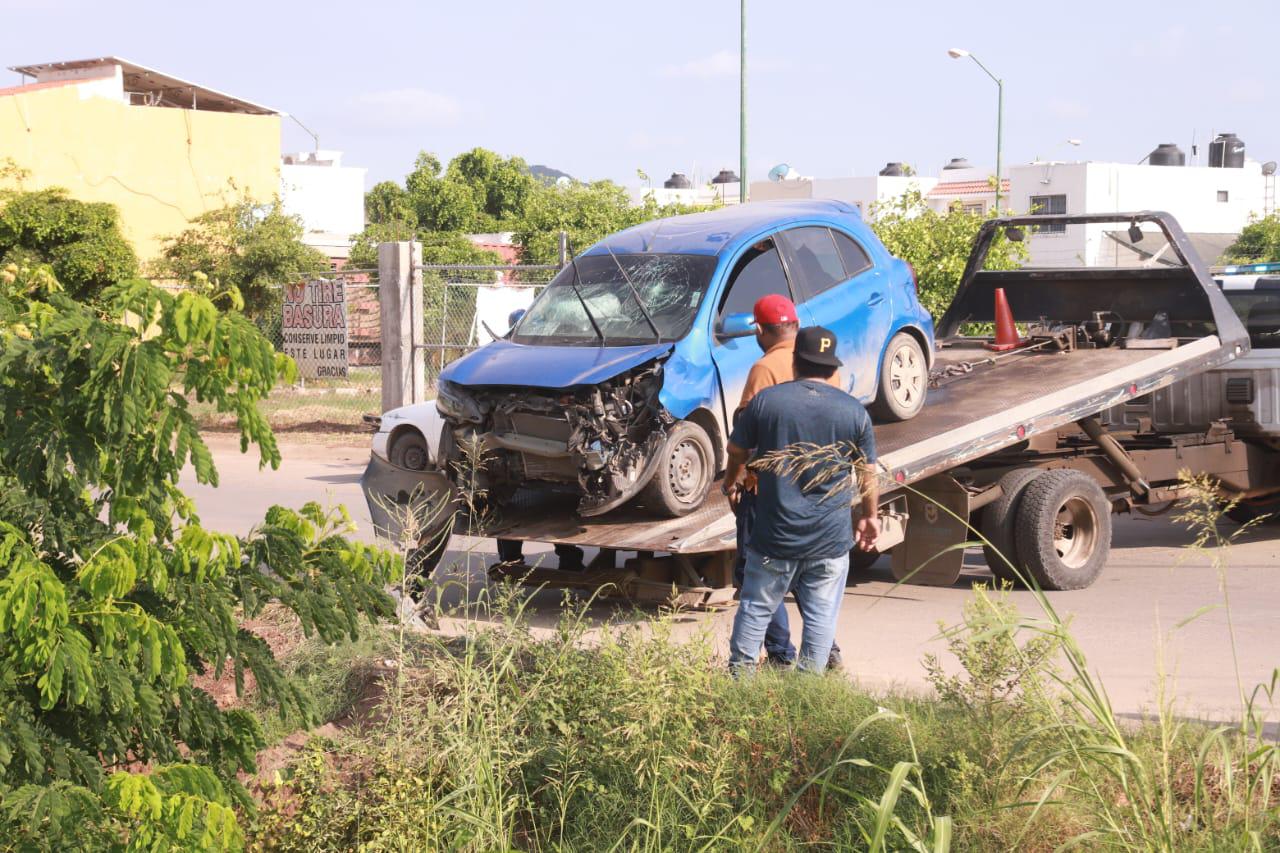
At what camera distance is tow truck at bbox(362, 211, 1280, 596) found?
8.54 metres

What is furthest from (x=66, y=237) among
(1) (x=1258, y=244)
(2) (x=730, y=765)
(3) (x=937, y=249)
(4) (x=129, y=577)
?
(1) (x=1258, y=244)

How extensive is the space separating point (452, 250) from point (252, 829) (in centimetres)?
3988

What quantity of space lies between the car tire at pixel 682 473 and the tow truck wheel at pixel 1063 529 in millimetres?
2167

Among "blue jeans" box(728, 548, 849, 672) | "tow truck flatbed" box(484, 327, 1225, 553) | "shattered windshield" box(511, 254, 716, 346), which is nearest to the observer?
"blue jeans" box(728, 548, 849, 672)

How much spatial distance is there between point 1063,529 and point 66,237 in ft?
72.9

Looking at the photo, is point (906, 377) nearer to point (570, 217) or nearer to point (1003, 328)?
point (1003, 328)

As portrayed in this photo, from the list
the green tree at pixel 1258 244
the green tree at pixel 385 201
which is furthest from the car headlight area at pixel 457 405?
the green tree at pixel 385 201

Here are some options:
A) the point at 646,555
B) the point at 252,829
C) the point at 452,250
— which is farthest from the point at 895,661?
the point at 452,250

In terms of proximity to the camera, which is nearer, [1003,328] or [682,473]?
[682,473]

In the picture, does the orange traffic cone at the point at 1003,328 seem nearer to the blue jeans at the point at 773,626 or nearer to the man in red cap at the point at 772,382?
the man in red cap at the point at 772,382

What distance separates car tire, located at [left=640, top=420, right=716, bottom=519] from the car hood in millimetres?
494

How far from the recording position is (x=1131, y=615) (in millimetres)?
8789

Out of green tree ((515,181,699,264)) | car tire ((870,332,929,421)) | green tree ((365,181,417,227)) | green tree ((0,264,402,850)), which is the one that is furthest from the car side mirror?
green tree ((365,181,417,227))

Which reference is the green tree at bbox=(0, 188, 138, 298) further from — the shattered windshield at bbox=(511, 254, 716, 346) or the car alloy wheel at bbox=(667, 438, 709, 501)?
the car alloy wheel at bbox=(667, 438, 709, 501)
